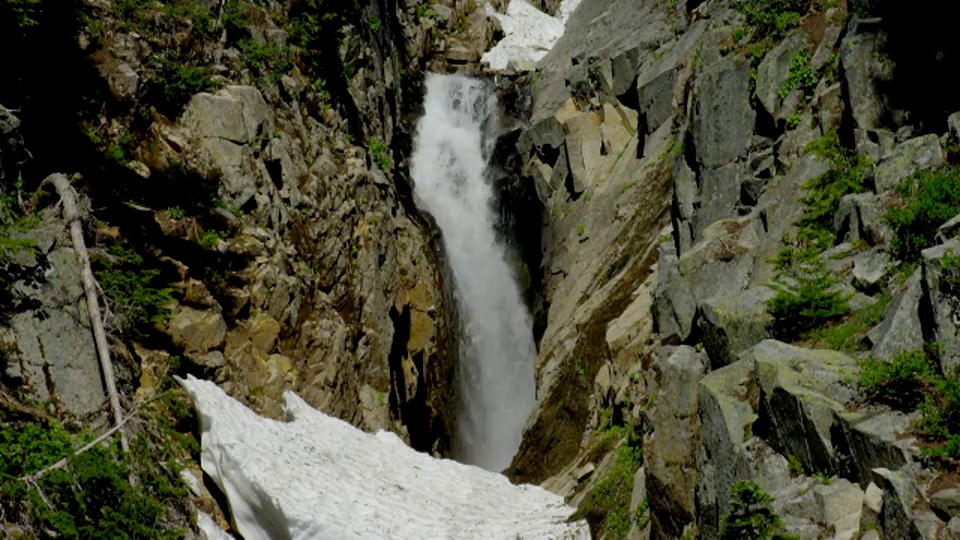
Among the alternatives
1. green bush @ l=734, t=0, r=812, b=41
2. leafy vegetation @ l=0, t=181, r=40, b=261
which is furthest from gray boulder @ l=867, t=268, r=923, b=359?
leafy vegetation @ l=0, t=181, r=40, b=261

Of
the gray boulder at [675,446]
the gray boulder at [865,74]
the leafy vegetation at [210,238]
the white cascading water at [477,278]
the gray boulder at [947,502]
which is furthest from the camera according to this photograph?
the white cascading water at [477,278]

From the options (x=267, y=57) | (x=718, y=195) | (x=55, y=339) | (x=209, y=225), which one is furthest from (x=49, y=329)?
(x=718, y=195)

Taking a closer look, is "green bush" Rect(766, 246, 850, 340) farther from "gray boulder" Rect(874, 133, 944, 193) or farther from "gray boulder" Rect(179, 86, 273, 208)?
A: "gray boulder" Rect(179, 86, 273, 208)

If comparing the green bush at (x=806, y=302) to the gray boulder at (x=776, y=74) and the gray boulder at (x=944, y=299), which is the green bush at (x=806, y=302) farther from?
the gray boulder at (x=776, y=74)

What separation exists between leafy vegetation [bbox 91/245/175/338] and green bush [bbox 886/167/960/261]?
424 inches

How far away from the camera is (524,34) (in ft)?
132

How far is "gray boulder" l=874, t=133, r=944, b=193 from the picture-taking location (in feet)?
36.2

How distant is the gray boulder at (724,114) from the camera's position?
15883 millimetres

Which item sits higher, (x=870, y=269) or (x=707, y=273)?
(x=707, y=273)

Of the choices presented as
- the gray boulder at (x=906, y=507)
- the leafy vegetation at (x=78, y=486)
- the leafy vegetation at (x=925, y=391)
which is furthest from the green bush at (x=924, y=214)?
the leafy vegetation at (x=78, y=486)

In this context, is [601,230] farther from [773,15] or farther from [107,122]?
[107,122]

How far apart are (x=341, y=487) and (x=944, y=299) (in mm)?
10300

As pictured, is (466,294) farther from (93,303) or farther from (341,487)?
(93,303)

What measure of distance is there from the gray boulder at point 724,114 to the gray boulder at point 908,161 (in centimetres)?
424
